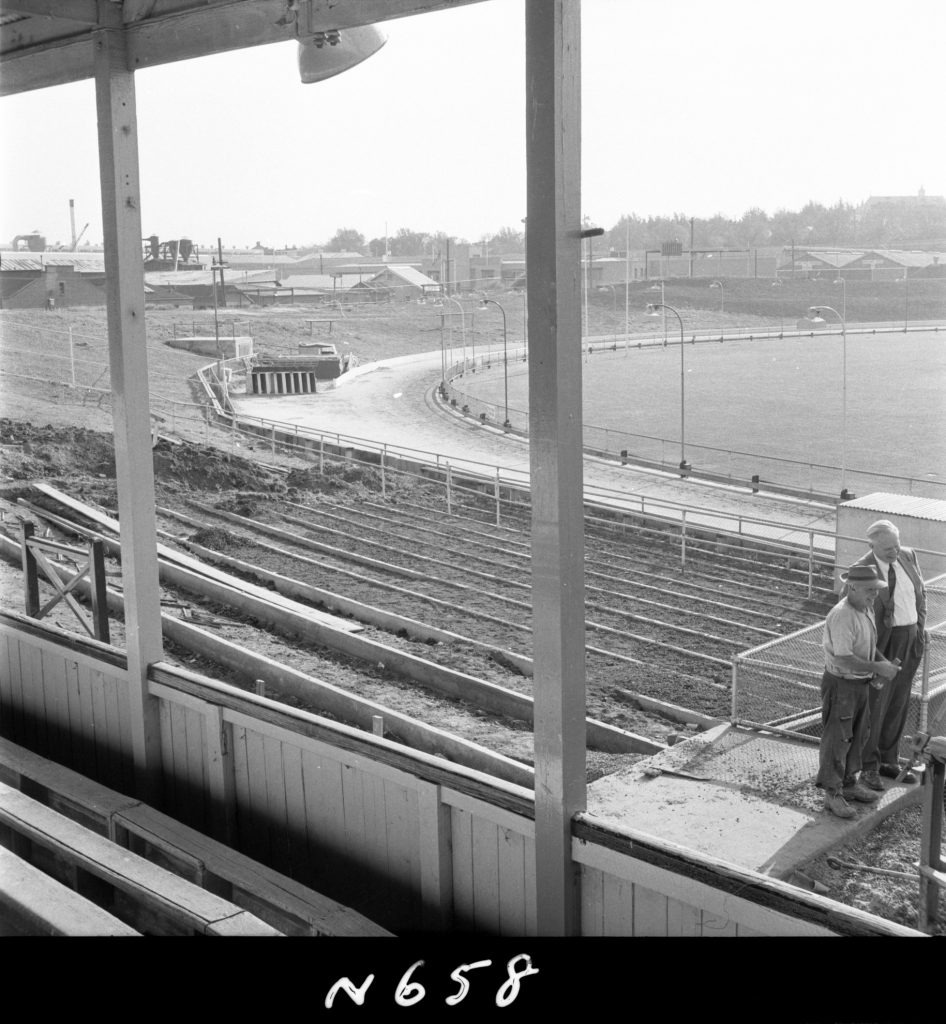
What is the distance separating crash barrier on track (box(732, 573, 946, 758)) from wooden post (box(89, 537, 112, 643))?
3.18 metres

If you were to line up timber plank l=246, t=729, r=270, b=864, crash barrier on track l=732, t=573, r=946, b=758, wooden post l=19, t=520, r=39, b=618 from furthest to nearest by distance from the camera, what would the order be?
wooden post l=19, t=520, r=39, b=618 → crash barrier on track l=732, t=573, r=946, b=758 → timber plank l=246, t=729, r=270, b=864

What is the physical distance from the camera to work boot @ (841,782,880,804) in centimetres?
464

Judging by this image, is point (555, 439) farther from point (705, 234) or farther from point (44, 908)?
point (705, 234)

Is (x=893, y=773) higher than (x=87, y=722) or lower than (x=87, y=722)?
lower

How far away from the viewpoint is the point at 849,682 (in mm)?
4348

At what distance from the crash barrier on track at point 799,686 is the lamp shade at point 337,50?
→ 3692 mm

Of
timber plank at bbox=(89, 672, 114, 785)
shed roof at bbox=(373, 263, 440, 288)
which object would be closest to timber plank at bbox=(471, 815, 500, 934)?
timber plank at bbox=(89, 672, 114, 785)

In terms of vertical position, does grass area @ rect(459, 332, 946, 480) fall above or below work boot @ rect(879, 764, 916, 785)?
below

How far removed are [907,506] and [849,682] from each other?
7.72 metres

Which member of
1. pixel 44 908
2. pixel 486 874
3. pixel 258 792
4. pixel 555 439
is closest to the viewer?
pixel 555 439

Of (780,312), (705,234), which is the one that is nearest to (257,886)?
(780,312)

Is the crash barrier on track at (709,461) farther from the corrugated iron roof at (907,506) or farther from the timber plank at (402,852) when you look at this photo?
the timber plank at (402,852)

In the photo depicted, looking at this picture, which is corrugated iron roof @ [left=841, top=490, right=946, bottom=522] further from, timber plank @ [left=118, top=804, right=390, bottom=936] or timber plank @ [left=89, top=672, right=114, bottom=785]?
timber plank @ [left=118, top=804, right=390, bottom=936]
